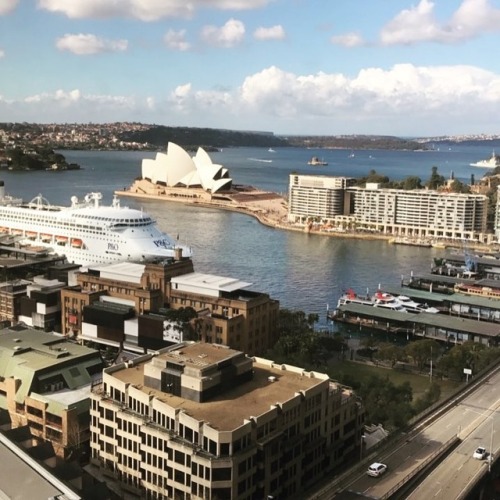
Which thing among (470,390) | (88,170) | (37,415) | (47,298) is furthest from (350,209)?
(88,170)

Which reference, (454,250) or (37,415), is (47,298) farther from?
(454,250)

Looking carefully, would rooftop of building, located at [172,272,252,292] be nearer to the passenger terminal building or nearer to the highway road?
the highway road

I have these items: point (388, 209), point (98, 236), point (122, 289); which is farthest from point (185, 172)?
point (122, 289)

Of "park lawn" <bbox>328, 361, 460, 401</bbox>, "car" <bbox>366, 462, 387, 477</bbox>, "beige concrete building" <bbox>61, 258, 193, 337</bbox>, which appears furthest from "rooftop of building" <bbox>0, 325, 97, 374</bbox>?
"car" <bbox>366, 462, 387, 477</bbox>

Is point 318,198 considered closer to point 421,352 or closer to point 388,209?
point 388,209

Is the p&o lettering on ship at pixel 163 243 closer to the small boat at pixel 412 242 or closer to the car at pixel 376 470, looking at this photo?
the small boat at pixel 412 242

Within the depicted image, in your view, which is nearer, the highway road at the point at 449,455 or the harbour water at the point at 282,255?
the highway road at the point at 449,455

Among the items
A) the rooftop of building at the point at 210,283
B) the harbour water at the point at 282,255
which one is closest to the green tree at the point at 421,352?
the rooftop of building at the point at 210,283
